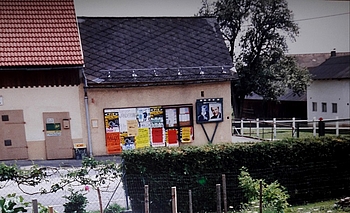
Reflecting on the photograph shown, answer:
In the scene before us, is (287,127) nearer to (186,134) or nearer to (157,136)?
(186,134)

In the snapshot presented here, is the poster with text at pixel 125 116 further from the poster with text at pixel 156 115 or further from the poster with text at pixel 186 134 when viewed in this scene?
the poster with text at pixel 186 134

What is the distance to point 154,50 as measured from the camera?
7.95 feet

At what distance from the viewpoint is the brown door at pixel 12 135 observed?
7.06 ft

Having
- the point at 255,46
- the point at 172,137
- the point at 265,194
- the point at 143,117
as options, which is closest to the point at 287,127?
the point at 265,194

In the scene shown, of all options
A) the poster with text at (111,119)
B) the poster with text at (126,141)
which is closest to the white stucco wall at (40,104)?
the poster with text at (111,119)

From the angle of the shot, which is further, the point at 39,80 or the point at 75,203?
the point at 75,203

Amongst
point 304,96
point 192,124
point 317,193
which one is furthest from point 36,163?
point 317,193

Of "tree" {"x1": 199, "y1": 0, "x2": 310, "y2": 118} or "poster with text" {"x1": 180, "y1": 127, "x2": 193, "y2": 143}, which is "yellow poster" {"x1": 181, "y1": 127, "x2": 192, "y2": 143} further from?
"tree" {"x1": 199, "y1": 0, "x2": 310, "y2": 118}

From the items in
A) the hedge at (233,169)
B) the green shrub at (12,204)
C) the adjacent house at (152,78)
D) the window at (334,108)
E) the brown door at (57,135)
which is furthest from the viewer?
the window at (334,108)

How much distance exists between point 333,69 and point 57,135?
1.89 meters

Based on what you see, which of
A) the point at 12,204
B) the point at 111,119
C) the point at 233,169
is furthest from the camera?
the point at 233,169

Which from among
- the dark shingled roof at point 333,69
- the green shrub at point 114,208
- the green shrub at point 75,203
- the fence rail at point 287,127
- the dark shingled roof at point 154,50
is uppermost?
the dark shingled roof at point 154,50

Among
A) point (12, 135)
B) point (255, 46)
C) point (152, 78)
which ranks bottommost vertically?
point (12, 135)

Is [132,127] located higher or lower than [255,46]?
lower
